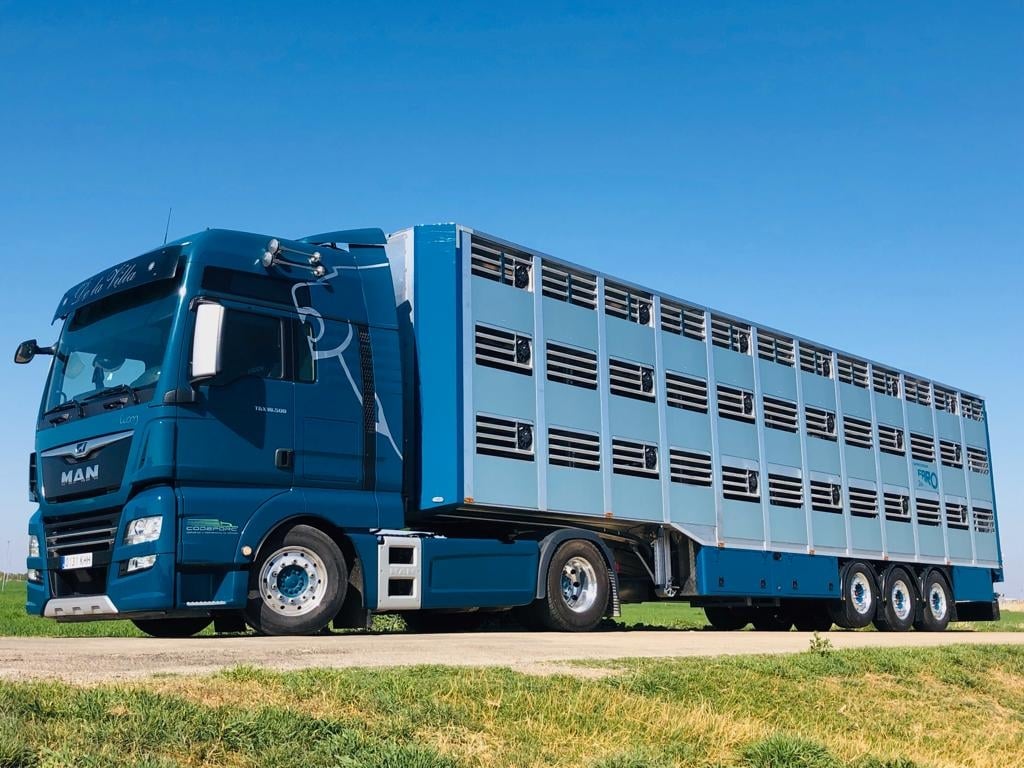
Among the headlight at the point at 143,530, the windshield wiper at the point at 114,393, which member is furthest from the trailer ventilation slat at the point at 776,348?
the headlight at the point at 143,530

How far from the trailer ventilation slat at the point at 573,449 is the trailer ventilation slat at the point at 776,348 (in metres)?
4.47

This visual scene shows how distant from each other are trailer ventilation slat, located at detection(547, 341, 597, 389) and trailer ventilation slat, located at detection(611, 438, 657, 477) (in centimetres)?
84

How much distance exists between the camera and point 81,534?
10500 millimetres

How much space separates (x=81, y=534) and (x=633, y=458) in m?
6.64

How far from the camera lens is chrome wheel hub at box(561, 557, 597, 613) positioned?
1339 centimetres

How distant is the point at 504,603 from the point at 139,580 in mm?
4157

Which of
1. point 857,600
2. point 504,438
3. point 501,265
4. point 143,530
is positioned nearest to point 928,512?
point 857,600

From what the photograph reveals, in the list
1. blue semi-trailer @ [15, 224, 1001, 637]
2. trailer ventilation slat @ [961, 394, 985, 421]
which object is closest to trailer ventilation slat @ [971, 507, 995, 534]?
trailer ventilation slat @ [961, 394, 985, 421]

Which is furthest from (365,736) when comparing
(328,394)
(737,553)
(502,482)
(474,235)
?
(737,553)

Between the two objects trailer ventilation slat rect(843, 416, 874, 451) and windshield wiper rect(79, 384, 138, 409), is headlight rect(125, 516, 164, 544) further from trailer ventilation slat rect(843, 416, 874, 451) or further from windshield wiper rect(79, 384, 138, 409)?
trailer ventilation slat rect(843, 416, 874, 451)

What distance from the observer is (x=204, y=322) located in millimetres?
9867

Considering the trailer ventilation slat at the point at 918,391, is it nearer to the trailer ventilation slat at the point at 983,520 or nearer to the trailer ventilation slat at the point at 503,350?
the trailer ventilation slat at the point at 983,520

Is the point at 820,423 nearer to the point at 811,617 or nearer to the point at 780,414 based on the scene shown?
the point at 780,414

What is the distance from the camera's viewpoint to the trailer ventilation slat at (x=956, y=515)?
21359 mm
